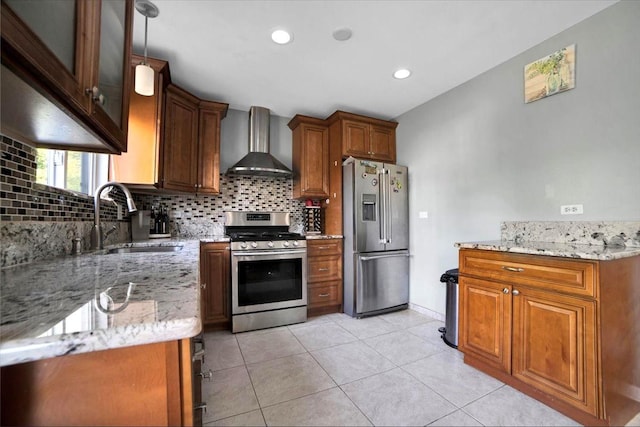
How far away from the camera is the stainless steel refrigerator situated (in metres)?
2.91

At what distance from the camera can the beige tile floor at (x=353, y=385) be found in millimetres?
1429

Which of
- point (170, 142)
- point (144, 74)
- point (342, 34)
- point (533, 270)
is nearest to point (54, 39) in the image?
point (144, 74)

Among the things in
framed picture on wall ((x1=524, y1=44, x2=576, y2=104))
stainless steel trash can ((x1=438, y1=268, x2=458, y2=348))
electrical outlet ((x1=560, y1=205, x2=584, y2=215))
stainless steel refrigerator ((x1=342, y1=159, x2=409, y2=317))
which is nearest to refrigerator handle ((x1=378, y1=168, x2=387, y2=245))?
stainless steel refrigerator ((x1=342, y1=159, x2=409, y2=317))

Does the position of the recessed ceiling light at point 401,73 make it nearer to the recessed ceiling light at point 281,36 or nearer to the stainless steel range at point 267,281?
the recessed ceiling light at point 281,36

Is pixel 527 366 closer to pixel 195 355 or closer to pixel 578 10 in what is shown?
pixel 195 355

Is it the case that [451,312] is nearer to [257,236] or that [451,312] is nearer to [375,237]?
[375,237]

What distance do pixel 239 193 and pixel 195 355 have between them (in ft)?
9.20

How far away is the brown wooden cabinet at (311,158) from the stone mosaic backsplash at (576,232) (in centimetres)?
192

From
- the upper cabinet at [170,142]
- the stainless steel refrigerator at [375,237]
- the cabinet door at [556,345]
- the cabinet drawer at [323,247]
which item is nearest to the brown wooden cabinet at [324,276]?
the cabinet drawer at [323,247]

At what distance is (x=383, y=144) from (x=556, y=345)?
2513 millimetres

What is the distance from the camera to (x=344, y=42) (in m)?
2.04

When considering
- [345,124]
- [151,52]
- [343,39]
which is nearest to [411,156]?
[345,124]

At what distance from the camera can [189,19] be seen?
1.80m

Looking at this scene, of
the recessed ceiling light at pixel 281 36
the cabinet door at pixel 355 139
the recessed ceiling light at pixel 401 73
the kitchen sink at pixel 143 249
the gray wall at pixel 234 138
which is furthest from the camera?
the gray wall at pixel 234 138
